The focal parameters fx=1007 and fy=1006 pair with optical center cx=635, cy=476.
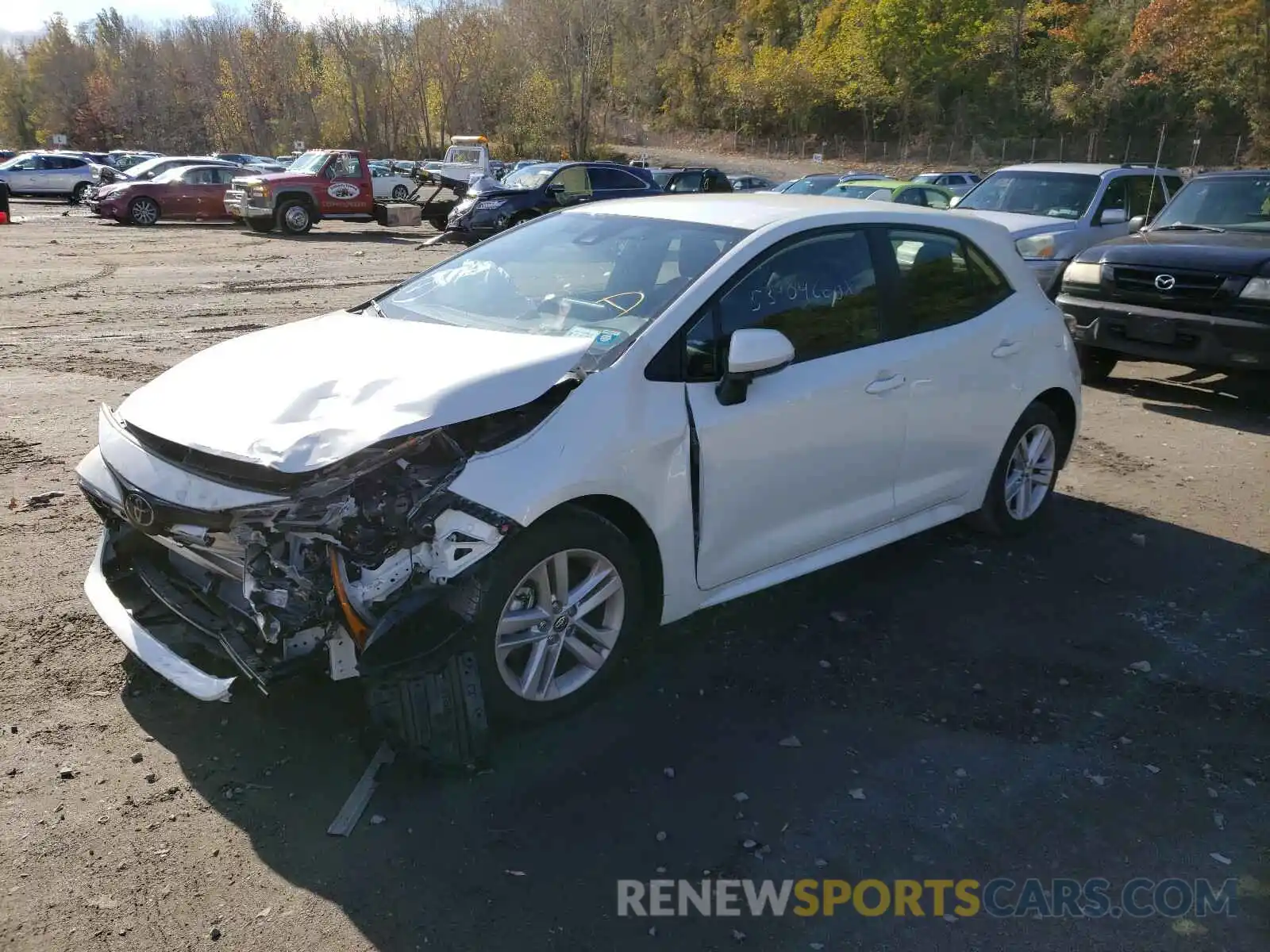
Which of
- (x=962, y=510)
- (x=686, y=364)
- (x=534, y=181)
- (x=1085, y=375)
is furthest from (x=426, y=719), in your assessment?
(x=534, y=181)

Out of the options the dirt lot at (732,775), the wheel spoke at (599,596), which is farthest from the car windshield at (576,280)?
the dirt lot at (732,775)

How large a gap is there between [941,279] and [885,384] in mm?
832

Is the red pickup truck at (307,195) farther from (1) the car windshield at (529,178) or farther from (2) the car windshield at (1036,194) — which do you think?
(2) the car windshield at (1036,194)

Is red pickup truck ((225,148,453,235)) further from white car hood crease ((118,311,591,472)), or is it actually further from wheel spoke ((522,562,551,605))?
wheel spoke ((522,562,551,605))

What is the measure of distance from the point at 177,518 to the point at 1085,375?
8695 millimetres

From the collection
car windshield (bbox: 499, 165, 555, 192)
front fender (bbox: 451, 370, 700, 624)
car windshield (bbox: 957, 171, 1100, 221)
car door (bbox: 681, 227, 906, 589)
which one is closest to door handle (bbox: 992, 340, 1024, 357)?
car door (bbox: 681, 227, 906, 589)

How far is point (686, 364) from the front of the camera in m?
3.75

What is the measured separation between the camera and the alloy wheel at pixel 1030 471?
5.40 m

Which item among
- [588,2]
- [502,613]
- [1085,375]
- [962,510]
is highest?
[588,2]

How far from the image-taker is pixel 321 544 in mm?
3105

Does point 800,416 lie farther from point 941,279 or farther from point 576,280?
point 941,279

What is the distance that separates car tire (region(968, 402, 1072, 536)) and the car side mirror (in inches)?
77.7

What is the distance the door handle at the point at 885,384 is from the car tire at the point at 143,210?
87.7 feet

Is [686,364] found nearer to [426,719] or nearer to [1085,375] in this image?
[426,719]
